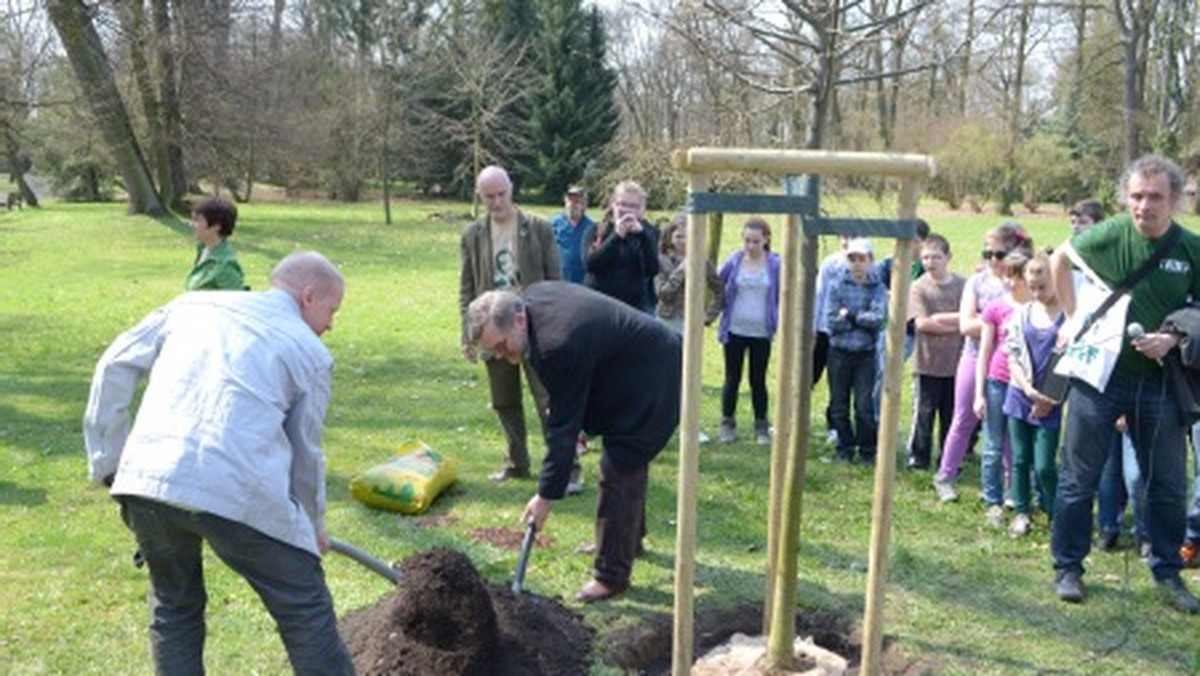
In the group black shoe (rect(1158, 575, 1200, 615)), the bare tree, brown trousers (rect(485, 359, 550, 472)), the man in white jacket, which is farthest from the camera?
the bare tree

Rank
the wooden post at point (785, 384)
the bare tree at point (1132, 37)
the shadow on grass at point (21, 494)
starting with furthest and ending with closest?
1. the bare tree at point (1132, 37)
2. the shadow on grass at point (21, 494)
3. the wooden post at point (785, 384)

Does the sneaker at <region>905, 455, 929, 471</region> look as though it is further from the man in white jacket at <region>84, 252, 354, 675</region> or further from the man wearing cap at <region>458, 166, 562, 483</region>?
the man in white jacket at <region>84, 252, 354, 675</region>

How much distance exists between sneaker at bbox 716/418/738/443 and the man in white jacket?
5.13m

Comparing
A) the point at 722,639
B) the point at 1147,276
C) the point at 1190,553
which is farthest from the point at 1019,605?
the point at 1147,276

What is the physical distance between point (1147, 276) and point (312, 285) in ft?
12.1

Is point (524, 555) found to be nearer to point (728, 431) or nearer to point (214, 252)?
point (214, 252)

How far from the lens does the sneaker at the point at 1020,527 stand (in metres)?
6.41

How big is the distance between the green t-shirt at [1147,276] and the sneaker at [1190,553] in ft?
5.08

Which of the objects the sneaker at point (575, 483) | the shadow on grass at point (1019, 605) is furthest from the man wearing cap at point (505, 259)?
the shadow on grass at point (1019, 605)

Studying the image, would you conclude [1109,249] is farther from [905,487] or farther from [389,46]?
[389,46]

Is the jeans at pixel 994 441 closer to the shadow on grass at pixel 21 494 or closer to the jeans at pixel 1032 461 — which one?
the jeans at pixel 1032 461

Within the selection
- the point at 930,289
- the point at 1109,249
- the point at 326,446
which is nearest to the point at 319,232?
the point at 326,446

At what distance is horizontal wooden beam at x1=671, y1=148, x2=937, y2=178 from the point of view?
11.8 feet

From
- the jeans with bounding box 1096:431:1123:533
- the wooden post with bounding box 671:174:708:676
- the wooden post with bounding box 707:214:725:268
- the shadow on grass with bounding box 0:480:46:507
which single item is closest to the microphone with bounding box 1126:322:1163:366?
the jeans with bounding box 1096:431:1123:533
